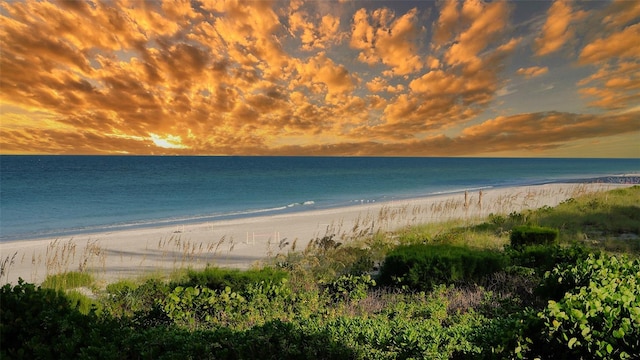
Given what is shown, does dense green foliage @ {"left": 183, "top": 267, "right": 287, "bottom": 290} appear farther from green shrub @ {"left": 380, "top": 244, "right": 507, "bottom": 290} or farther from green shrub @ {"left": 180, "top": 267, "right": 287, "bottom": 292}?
green shrub @ {"left": 380, "top": 244, "right": 507, "bottom": 290}

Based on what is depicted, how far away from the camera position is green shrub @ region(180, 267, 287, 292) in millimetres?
7543

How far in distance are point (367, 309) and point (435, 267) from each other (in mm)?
2132

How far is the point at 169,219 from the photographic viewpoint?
27.2 meters

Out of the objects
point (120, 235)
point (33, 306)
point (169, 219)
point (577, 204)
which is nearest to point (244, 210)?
point (169, 219)

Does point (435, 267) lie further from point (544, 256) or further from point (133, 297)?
point (133, 297)

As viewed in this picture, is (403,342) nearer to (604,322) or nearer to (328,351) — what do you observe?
(328,351)

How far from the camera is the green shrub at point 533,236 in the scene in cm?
1066

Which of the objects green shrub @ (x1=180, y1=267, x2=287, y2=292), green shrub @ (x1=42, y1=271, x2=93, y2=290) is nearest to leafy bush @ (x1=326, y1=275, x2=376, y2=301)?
green shrub @ (x1=180, y1=267, x2=287, y2=292)

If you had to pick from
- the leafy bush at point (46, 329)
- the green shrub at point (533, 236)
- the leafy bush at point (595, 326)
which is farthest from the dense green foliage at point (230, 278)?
the green shrub at point (533, 236)

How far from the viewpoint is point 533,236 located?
10672 millimetres

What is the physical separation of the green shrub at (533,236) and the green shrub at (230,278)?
7.31m

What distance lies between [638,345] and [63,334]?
5.91 metres

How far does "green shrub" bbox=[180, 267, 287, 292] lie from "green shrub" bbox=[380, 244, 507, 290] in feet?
8.34

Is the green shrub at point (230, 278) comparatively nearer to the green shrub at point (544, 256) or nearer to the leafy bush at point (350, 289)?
the leafy bush at point (350, 289)
